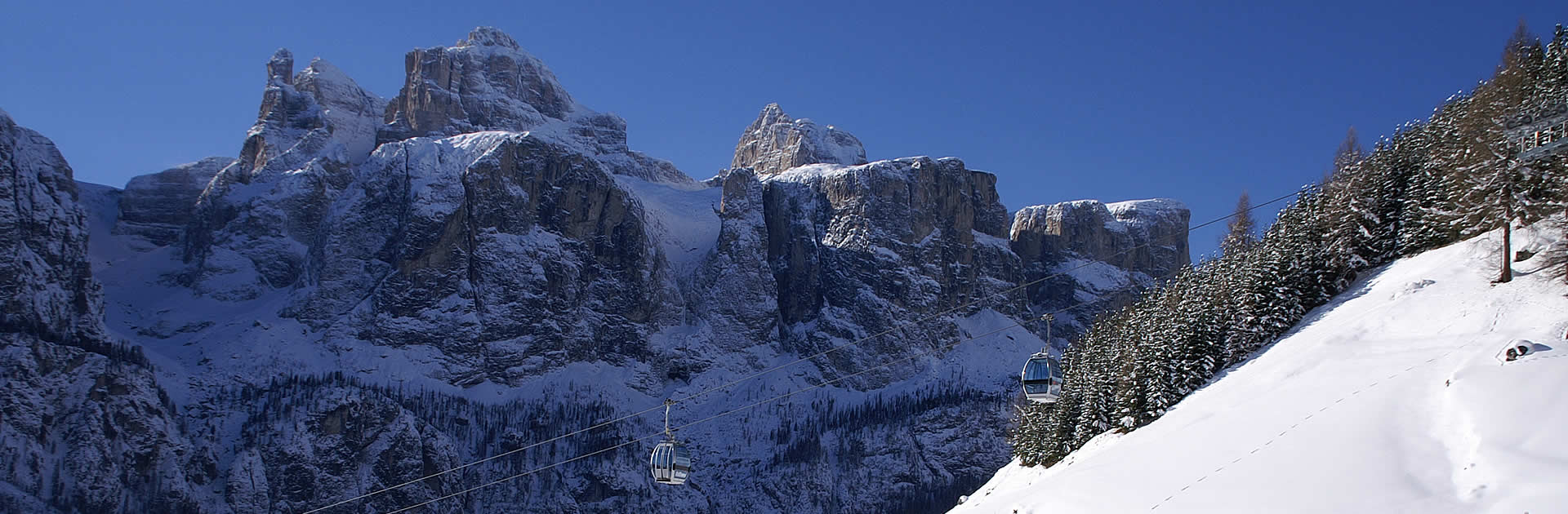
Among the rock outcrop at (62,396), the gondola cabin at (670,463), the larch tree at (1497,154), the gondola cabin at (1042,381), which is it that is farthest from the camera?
the rock outcrop at (62,396)

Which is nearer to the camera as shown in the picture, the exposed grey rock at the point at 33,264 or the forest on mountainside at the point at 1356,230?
the forest on mountainside at the point at 1356,230

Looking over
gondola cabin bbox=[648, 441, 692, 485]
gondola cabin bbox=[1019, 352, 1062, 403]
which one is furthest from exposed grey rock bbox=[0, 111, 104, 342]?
gondola cabin bbox=[1019, 352, 1062, 403]

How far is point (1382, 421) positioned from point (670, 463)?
25.4 metres

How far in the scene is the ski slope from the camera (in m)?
23.7

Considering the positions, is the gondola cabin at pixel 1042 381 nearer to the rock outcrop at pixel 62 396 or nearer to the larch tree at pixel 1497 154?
the larch tree at pixel 1497 154

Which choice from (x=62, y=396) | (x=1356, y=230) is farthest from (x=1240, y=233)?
(x=62, y=396)

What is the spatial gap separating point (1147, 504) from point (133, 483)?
179m

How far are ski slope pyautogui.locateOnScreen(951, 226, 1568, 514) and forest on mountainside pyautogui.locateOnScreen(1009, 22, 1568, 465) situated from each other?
1447 millimetres

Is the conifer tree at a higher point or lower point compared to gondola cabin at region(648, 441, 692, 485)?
higher

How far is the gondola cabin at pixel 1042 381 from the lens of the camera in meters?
43.9

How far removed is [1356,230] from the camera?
4781 centimetres

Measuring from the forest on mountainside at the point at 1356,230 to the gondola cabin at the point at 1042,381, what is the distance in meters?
3.79

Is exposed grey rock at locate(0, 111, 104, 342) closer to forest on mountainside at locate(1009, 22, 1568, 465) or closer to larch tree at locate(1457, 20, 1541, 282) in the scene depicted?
forest on mountainside at locate(1009, 22, 1568, 465)

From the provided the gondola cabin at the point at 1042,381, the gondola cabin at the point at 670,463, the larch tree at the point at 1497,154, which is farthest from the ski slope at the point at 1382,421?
the gondola cabin at the point at 670,463
